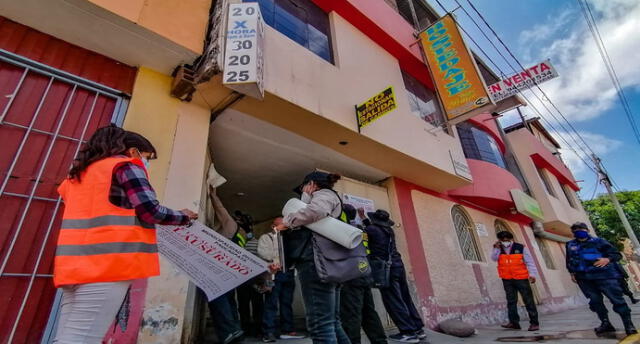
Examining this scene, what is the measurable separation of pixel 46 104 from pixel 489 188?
395 inches

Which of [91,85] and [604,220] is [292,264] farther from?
[604,220]

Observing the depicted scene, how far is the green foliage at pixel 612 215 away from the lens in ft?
67.1

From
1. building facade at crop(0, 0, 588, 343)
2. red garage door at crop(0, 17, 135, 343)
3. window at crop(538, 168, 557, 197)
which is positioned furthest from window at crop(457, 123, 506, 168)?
red garage door at crop(0, 17, 135, 343)

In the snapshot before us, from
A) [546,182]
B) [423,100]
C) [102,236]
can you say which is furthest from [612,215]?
[102,236]

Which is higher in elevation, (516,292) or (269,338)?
(516,292)

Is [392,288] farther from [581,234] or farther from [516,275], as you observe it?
[581,234]

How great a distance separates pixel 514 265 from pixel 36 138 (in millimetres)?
7211

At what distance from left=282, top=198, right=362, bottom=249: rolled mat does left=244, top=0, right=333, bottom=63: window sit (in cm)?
437

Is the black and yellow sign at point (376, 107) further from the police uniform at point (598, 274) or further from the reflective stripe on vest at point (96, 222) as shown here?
the reflective stripe on vest at point (96, 222)

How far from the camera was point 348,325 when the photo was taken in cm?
278

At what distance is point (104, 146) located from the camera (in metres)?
1.75

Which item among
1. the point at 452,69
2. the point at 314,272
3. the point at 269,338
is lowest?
the point at 269,338

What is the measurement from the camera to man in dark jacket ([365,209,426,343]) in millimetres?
4098

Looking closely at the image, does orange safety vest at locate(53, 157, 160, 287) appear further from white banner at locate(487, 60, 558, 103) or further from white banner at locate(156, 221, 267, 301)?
white banner at locate(487, 60, 558, 103)
